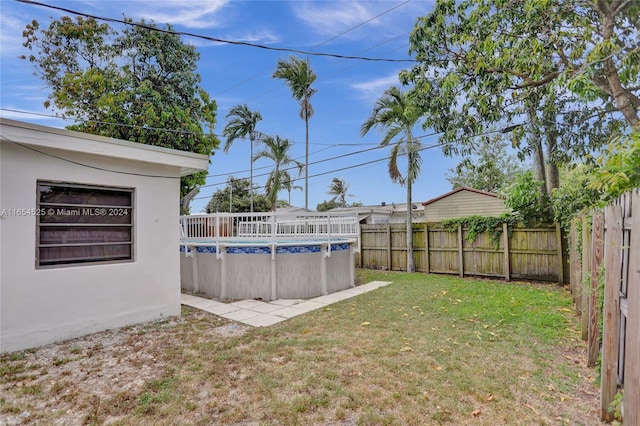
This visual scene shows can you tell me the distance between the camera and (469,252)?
31.2 ft

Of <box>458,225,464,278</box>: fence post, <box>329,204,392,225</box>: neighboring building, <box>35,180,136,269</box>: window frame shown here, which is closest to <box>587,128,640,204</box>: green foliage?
<box>35,180,136,269</box>: window frame

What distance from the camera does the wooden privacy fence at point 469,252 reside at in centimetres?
827

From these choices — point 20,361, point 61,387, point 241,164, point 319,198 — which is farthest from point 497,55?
point 319,198

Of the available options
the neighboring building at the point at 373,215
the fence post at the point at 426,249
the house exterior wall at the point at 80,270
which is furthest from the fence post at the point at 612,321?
the neighboring building at the point at 373,215

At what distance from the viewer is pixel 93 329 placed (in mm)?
4676

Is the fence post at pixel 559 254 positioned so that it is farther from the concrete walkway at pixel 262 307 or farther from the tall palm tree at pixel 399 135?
the concrete walkway at pixel 262 307

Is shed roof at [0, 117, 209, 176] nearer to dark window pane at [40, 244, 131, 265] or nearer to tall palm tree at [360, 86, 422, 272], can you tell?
dark window pane at [40, 244, 131, 265]

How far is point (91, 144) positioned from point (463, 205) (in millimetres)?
16660

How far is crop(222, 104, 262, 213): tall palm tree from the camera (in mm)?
15016

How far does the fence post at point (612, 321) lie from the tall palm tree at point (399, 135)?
315 inches

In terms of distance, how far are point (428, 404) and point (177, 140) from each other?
12493 mm

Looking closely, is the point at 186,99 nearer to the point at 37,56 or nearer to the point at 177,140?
the point at 177,140

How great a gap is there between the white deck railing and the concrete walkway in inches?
51.4

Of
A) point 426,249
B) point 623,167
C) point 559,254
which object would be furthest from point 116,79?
point 559,254
